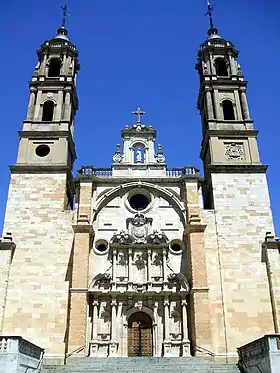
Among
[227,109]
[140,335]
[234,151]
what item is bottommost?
[140,335]

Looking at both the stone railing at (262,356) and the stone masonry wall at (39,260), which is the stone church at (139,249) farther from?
the stone railing at (262,356)

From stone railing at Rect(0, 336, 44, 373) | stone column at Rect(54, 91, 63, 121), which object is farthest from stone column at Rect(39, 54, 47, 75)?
stone railing at Rect(0, 336, 44, 373)

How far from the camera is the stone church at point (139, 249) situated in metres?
22.0

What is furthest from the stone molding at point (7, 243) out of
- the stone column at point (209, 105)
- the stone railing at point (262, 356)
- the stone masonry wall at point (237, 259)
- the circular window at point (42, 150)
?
the stone column at point (209, 105)

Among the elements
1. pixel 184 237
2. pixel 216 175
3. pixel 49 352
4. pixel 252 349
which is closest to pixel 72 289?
pixel 49 352

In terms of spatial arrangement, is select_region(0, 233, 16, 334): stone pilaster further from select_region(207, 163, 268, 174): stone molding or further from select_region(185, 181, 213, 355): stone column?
select_region(207, 163, 268, 174): stone molding

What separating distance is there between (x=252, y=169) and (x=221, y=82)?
8000 millimetres

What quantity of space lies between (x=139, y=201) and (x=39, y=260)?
7.00 metres

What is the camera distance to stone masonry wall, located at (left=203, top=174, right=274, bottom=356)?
2209 centimetres

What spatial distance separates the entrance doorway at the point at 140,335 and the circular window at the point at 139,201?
6.44 metres

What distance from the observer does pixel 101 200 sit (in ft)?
84.2

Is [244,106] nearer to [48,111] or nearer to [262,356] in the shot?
[48,111]

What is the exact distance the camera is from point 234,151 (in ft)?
92.0

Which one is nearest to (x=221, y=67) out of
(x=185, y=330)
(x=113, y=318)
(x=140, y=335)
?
(x=185, y=330)
